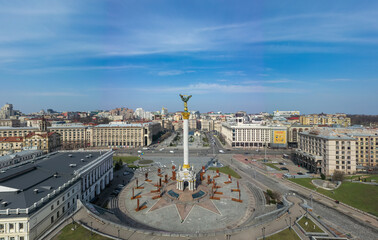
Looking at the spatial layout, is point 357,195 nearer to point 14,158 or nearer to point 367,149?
point 367,149

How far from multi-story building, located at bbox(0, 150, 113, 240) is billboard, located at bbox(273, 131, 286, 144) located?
106m

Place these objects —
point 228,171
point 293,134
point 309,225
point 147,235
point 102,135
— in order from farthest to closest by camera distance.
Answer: point 102,135, point 293,134, point 228,171, point 309,225, point 147,235

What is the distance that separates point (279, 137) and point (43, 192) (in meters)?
124

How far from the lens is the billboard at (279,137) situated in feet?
413

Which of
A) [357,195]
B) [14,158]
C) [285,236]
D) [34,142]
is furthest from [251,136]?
[14,158]

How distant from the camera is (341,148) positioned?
68688 millimetres

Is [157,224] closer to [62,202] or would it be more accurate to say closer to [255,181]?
[62,202]

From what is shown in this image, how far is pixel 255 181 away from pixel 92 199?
48159 mm

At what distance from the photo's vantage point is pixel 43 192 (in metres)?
35.1

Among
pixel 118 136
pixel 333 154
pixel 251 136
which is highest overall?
pixel 118 136

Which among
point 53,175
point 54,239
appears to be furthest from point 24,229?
point 53,175

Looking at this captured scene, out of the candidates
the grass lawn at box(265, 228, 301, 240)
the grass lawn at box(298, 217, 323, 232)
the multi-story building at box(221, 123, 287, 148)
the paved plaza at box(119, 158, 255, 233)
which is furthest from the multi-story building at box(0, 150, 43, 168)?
the multi-story building at box(221, 123, 287, 148)

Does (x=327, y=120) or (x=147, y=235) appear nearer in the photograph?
(x=147, y=235)

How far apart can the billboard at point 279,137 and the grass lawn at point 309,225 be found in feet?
325
